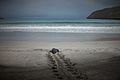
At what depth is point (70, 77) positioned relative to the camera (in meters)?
4.25

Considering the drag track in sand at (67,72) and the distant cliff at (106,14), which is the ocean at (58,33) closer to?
the drag track in sand at (67,72)

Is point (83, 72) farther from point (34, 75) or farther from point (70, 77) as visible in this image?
point (34, 75)

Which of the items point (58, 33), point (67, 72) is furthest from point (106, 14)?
point (67, 72)

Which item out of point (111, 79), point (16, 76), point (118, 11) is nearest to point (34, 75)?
point (16, 76)

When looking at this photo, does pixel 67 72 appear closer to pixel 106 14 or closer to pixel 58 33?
pixel 58 33

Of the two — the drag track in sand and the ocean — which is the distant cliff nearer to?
the ocean

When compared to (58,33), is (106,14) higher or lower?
higher

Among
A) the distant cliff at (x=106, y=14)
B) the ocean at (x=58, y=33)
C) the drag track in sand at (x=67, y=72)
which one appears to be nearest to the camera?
the drag track in sand at (x=67, y=72)

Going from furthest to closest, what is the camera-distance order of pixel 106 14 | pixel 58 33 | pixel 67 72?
pixel 106 14, pixel 58 33, pixel 67 72

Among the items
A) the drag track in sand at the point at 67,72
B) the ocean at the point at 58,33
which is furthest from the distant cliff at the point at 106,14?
the drag track in sand at the point at 67,72

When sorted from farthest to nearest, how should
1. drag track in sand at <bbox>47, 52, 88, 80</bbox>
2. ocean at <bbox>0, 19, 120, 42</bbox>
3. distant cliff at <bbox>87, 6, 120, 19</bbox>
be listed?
distant cliff at <bbox>87, 6, 120, 19</bbox>
ocean at <bbox>0, 19, 120, 42</bbox>
drag track in sand at <bbox>47, 52, 88, 80</bbox>

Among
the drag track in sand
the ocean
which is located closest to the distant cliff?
the ocean

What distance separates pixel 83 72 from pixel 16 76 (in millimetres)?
1366

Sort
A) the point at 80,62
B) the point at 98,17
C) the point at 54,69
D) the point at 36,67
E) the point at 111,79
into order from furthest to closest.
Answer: the point at 98,17, the point at 80,62, the point at 36,67, the point at 54,69, the point at 111,79
